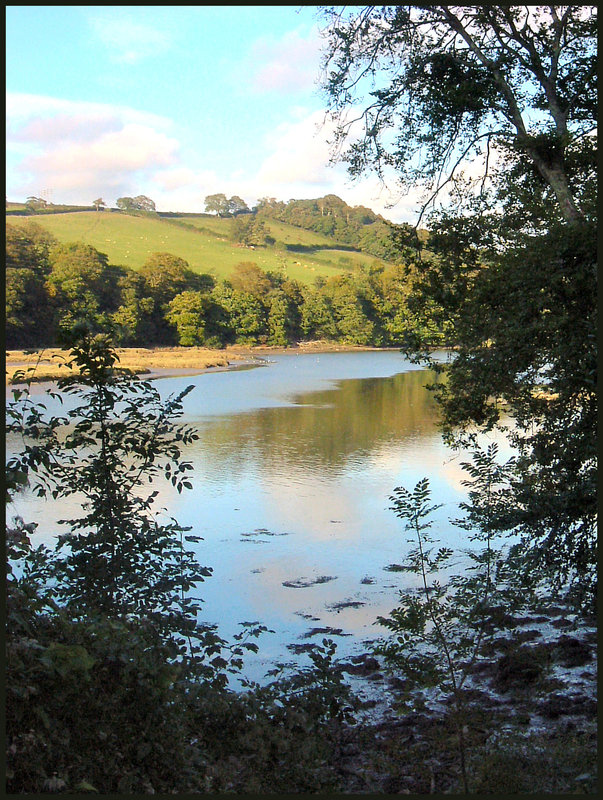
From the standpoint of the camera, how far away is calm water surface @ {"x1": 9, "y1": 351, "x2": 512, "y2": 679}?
6.34 metres

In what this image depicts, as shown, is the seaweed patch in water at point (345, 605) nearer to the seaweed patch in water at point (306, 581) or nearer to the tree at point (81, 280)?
the seaweed patch in water at point (306, 581)

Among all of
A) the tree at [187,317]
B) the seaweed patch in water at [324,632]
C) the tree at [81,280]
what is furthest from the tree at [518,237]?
the tree at [187,317]

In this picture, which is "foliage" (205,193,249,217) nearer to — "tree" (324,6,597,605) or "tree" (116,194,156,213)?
"tree" (116,194,156,213)

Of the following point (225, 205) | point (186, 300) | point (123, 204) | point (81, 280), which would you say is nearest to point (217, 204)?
point (225, 205)

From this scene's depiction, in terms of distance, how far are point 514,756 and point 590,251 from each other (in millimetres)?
2789

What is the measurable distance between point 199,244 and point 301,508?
167 ft

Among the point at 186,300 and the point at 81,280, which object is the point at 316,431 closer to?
the point at 81,280

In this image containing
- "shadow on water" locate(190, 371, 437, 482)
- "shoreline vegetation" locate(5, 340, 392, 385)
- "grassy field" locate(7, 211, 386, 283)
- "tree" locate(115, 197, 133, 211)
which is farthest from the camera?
"tree" locate(115, 197, 133, 211)

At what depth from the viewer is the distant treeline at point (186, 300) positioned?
80.8 ft

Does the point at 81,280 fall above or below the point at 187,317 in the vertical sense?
above

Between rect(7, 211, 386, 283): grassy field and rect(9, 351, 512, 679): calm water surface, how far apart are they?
3018 centimetres

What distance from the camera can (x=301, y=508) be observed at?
380 inches

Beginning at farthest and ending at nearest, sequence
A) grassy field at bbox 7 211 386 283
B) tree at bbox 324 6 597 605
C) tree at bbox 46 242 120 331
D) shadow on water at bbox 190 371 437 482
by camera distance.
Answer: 1. grassy field at bbox 7 211 386 283
2. tree at bbox 46 242 120 331
3. shadow on water at bbox 190 371 437 482
4. tree at bbox 324 6 597 605

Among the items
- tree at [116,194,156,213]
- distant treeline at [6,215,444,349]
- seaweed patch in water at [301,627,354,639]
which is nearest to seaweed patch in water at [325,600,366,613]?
seaweed patch in water at [301,627,354,639]
